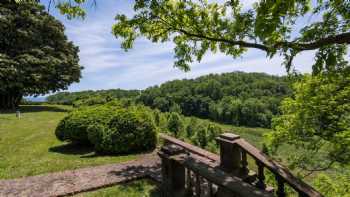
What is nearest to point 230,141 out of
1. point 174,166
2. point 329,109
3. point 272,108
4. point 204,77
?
point 174,166

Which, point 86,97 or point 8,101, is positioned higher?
point 86,97

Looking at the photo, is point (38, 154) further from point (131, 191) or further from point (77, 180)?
point (131, 191)

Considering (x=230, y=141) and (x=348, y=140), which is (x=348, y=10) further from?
(x=348, y=140)

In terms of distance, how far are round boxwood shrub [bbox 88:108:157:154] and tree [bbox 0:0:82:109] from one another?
15.1m

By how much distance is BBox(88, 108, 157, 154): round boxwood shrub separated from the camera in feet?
26.4

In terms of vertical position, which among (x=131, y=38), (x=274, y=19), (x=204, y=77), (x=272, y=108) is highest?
(x=204, y=77)

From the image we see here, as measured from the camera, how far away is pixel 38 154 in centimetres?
880

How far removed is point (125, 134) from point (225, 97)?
276 ft

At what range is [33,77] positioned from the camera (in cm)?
2069

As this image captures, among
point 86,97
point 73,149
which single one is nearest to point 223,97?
point 86,97

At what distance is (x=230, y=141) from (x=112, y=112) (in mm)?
6111

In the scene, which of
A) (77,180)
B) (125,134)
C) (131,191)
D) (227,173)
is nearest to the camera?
(227,173)

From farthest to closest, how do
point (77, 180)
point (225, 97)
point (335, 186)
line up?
point (225, 97), point (335, 186), point (77, 180)

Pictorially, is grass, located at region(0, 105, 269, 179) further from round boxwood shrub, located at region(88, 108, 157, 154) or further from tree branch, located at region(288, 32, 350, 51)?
tree branch, located at region(288, 32, 350, 51)
